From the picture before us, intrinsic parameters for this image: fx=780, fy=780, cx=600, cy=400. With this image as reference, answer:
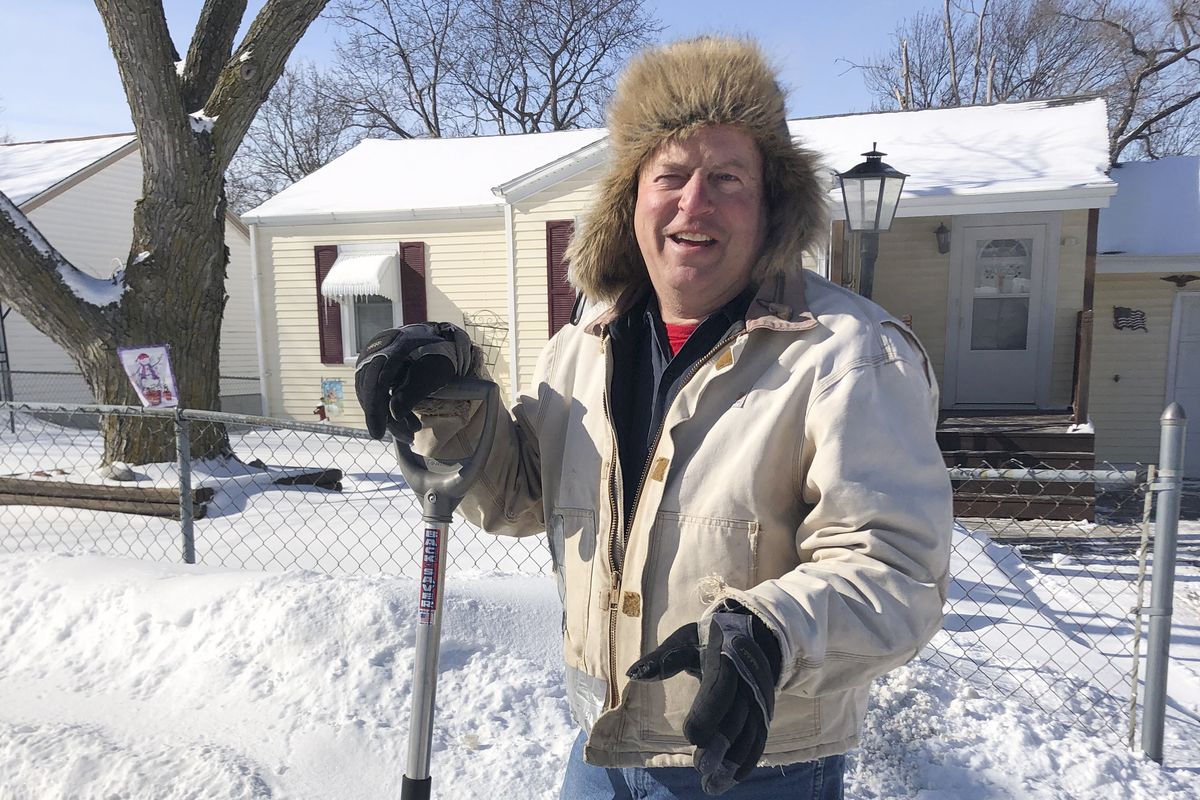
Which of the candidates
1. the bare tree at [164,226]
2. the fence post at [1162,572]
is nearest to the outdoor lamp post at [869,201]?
the fence post at [1162,572]

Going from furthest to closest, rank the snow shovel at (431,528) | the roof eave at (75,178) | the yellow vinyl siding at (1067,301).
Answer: the roof eave at (75,178)
the yellow vinyl siding at (1067,301)
the snow shovel at (431,528)

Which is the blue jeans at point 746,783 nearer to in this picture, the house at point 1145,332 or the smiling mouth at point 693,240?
the smiling mouth at point 693,240

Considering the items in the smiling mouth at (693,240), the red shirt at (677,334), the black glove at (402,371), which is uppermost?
the smiling mouth at (693,240)

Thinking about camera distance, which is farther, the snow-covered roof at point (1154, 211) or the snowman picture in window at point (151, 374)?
the snow-covered roof at point (1154, 211)

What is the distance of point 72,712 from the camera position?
2.80m

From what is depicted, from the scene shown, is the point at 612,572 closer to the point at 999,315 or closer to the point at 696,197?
the point at 696,197

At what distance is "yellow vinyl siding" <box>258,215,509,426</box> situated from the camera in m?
11.6

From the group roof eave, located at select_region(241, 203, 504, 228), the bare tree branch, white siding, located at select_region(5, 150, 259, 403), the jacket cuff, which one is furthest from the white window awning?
the jacket cuff

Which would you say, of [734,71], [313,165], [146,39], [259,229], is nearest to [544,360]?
[734,71]

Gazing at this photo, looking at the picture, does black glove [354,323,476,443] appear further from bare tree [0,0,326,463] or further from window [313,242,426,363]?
window [313,242,426,363]

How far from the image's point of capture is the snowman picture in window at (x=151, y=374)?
5289mm

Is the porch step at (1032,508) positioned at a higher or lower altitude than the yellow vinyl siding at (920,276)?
lower

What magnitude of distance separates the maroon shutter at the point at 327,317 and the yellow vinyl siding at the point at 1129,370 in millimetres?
10637

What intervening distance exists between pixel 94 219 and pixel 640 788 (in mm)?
18920
